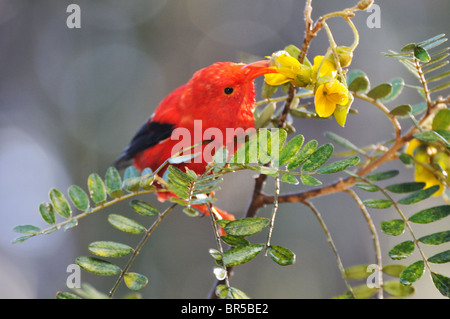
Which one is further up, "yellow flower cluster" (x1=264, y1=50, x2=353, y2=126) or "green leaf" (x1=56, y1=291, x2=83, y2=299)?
"yellow flower cluster" (x1=264, y1=50, x2=353, y2=126)

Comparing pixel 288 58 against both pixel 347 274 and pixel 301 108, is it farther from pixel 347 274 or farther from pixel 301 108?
pixel 347 274

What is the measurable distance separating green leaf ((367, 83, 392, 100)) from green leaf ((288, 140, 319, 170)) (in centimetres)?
34

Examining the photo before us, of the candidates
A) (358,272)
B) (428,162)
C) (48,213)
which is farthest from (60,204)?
(428,162)

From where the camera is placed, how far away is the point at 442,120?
1.01 meters

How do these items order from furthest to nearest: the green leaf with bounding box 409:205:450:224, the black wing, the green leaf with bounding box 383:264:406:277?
1. the black wing
2. the green leaf with bounding box 383:264:406:277
3. the green leaf with bounding box 409:205:450:224

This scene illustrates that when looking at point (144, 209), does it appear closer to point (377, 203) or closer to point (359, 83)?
point (377, 203)

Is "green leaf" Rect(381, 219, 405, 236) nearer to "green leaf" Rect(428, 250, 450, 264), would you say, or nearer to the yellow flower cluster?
"green leaf" Rect(428, 250, 450, 264)

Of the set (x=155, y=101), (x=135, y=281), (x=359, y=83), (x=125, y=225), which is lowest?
(x=135, y=281)

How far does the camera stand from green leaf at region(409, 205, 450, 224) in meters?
0.91

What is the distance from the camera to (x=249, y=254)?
815mm

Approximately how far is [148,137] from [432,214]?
3.61 feet

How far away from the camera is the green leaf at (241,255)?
0.80 meters

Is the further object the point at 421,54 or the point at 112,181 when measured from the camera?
the point at 112,181

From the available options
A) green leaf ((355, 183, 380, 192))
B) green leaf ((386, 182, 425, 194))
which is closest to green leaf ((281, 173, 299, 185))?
green leaf ((355, 183, 380, 192))
